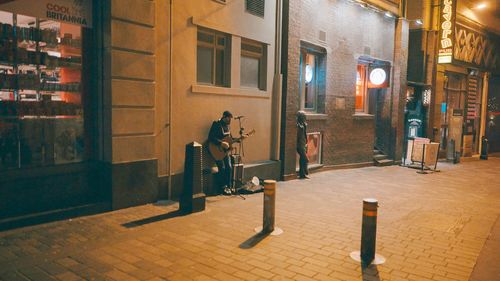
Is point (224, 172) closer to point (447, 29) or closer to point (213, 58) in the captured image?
point (213, 58)

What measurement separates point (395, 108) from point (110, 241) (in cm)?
1367

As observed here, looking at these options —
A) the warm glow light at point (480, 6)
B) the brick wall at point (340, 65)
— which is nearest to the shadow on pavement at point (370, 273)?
the brick wall at point (340, 65)

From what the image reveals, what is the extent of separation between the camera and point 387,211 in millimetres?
8547

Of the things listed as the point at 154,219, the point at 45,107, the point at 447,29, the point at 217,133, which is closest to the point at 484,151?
the point at 447,29

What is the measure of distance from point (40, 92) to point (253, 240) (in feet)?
14.6

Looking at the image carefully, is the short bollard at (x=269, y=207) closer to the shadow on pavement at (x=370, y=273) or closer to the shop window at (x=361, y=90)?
the shadow on pavement at (x=370, y=273)

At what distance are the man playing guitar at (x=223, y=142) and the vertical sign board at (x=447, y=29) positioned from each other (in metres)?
13.3

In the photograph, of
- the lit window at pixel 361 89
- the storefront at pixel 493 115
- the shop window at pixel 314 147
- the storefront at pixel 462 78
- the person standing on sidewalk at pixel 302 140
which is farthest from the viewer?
the storefront at pixel 493 115

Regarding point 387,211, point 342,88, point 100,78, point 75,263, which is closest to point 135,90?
point 100,78

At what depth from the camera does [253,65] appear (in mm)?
11008

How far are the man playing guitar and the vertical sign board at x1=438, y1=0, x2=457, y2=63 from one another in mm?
13255

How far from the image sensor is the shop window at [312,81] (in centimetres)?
1325

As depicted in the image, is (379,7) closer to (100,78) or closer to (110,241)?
(100,78)

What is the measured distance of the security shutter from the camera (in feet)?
→ 34.2
